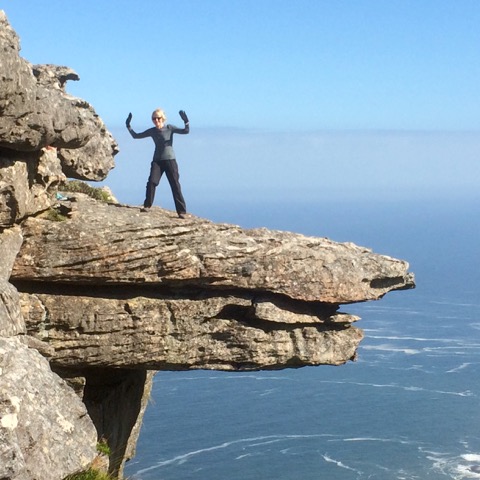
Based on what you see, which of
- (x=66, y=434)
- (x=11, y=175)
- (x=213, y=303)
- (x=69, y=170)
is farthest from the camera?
(x=69, y=170)

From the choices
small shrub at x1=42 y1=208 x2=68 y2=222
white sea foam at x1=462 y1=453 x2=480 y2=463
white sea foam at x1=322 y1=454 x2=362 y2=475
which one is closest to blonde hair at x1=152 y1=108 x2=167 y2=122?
small shrub at x1=42 y1=208 x2=68 y2=222

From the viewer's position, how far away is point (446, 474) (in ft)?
311

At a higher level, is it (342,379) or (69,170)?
(69,170)

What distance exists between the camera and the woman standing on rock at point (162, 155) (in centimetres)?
2655

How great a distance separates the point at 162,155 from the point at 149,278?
14.4 feet

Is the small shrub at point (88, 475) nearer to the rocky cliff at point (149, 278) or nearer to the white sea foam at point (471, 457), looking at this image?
the rocky cliff at point (149, 278)

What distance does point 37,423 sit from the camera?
14398 millimetres

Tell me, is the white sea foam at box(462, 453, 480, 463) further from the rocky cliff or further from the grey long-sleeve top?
the grey long-sleeve top

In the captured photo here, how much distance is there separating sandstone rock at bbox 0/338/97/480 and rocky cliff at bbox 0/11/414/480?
650cm

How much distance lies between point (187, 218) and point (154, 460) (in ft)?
226

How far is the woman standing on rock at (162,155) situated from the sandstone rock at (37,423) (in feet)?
38.2

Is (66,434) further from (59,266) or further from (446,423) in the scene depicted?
(446,423)

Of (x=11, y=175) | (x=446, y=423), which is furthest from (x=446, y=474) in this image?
(x=11, y=175)

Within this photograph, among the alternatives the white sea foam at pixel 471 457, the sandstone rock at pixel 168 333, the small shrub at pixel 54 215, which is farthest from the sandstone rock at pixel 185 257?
the white sea foam at pixel 471 457
